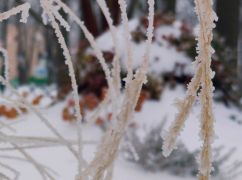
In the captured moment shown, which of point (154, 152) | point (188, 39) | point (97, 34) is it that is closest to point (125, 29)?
point (154, 152)

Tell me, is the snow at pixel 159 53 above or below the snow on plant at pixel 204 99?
above

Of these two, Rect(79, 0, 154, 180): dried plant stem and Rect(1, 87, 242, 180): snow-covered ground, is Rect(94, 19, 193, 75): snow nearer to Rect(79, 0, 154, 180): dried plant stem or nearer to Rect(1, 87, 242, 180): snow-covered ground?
Rect(1, 87, 242, 180): snow-covered ground

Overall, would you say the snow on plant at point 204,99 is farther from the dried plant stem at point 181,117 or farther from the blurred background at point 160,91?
the blurred background at point 160,91

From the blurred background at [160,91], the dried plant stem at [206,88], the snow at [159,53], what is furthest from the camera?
the snow at [159,53]

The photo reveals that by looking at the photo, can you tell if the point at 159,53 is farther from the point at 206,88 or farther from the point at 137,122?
the point at 206,88

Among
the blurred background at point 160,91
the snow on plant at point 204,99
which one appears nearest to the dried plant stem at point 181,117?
the snow on plant at point 204,99

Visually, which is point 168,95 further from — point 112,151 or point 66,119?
point 112,151

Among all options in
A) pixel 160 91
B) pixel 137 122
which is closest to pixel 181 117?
pixel 137 122

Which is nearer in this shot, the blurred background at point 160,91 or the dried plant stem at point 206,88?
the dried plant stem at point 206,88
